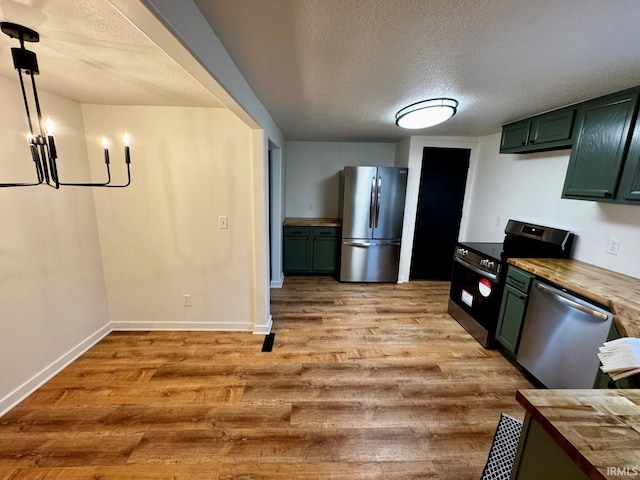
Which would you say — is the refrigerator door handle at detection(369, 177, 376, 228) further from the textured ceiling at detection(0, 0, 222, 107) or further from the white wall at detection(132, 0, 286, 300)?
the textured ceiling at detection(0, 0, 222, 107)

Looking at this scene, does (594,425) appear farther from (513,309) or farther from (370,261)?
(370,261)

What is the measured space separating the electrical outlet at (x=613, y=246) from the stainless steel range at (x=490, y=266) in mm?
275

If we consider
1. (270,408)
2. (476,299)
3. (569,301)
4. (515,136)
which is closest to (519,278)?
(569,301)

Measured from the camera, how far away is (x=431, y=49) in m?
1.35

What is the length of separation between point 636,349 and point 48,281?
3.46 m

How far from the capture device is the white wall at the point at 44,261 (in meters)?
1.71

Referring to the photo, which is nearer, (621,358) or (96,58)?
(621,358)

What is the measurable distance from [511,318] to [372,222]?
2.06 meters

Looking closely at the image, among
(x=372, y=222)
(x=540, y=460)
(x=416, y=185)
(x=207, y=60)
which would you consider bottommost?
(x=540, y=460)

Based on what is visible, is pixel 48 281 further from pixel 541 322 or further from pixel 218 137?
pixel 541 322

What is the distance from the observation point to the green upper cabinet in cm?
221

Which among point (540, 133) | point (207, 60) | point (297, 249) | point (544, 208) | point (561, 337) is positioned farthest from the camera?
point (297, 249)

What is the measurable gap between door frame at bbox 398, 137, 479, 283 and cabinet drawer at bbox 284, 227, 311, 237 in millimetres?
1516

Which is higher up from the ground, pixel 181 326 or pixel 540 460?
pixel 540 460
